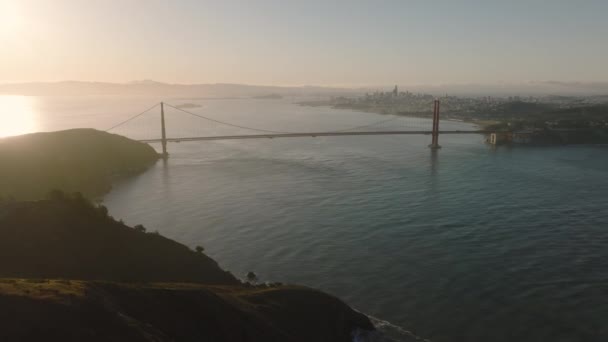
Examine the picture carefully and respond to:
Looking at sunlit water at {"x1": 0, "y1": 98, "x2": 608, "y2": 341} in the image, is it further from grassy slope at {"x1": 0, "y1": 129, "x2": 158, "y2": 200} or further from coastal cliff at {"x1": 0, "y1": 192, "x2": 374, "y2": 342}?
coastal cliff at {"x1": 0, "y1": 192, "x2": 374, "y2": 342}

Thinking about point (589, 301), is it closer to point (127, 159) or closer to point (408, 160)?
point (408, 160)

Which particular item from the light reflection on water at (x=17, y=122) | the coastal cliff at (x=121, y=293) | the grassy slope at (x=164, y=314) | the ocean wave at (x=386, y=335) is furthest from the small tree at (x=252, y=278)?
the light reflection on water at (x=17, y=122)

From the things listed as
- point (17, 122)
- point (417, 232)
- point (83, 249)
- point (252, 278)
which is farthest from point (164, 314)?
point (17, 122)

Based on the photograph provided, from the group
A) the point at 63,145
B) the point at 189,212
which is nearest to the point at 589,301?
the point at 189,212

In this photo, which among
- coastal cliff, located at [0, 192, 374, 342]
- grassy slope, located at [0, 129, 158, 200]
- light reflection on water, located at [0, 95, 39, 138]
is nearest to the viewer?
coastal cliff, located at [0, 192, 374, 342]

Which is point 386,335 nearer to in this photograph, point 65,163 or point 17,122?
point 65,163

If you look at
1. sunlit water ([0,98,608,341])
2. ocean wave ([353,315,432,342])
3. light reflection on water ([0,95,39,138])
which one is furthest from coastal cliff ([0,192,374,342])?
light reflection on water ([0,95,39,138])
